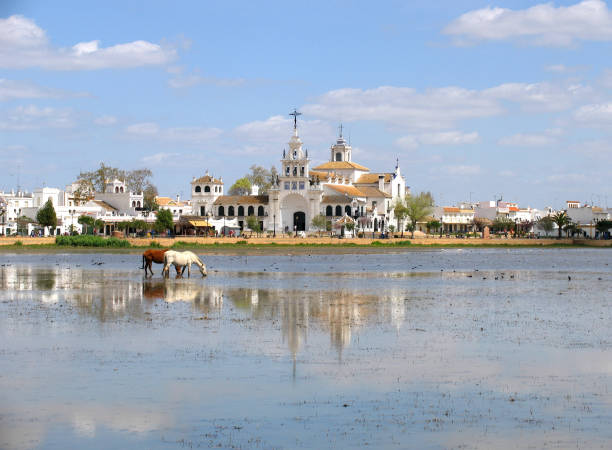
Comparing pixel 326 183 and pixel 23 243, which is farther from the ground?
pixel 326 183

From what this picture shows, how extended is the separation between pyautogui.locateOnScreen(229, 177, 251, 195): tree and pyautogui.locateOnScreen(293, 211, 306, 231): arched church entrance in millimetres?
33065

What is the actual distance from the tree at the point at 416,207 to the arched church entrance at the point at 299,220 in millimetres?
16057

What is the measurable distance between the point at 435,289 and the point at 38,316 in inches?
647

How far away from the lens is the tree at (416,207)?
135750 mm

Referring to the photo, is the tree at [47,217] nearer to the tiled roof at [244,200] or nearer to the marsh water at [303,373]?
the tiled roof at [244,200]

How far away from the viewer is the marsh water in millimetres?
11430

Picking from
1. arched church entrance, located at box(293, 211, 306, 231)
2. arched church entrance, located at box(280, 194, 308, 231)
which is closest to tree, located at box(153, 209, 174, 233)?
arched church entrance, located at box(280, 194, 308, 231)

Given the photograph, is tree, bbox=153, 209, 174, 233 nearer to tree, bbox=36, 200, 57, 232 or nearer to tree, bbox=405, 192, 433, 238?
tree, bbox=36, 200, 57, 232

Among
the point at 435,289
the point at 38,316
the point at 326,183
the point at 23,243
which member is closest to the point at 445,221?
the point at 326,183

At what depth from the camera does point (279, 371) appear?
49.7 feet

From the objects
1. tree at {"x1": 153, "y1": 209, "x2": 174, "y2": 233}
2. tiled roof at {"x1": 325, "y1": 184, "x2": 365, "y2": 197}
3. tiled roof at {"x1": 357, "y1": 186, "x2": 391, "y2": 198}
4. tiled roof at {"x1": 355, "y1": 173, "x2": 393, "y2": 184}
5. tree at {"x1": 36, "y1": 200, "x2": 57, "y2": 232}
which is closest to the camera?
tree at {"x1": 36, "y1": 200, "x2": 57, "y2": 232}

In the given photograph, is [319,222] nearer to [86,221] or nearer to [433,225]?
[433,225]

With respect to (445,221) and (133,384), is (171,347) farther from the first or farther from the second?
(445,221)

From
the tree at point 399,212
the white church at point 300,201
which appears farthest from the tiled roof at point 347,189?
the tree at point 399,212
